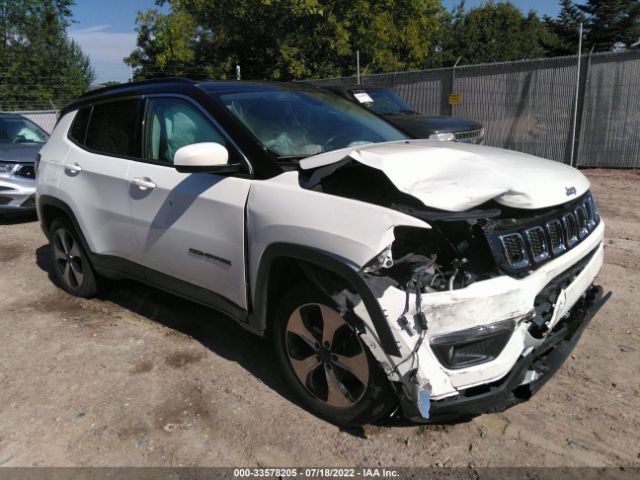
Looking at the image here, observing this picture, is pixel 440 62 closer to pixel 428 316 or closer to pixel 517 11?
Answer: pixel 517 11

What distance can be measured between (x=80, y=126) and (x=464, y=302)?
361 cm

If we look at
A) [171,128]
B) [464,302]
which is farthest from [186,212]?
[464,302]

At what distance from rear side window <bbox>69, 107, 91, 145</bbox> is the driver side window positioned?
0.94m

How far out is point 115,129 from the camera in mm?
4070

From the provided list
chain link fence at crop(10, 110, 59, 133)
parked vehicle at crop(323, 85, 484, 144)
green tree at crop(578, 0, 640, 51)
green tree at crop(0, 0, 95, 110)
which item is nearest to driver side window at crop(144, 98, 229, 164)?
parked vehicle at crop(323, 85, 484, 144)

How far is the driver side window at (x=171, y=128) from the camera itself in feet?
11.1

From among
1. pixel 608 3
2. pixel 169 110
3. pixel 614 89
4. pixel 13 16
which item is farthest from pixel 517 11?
pixel 169 110

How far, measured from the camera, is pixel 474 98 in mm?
12742

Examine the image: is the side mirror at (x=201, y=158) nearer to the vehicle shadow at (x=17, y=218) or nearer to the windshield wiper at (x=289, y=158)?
the windshield wiper at (x=289, y=158)

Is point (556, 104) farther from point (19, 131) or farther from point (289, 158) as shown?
point (19, 131)

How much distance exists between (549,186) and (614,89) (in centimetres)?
964

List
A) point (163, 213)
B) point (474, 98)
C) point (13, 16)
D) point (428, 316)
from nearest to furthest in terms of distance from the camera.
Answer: point (428, 316) → point (163, 213) → point (474, 98) → point (13, 16)

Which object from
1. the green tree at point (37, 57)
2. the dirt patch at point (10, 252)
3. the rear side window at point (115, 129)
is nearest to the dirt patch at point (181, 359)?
the rear side window at point (115, 129)

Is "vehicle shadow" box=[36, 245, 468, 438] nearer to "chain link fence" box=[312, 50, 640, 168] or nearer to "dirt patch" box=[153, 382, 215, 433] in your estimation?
"dirt patch" box=[153, 382, 215, 433]
